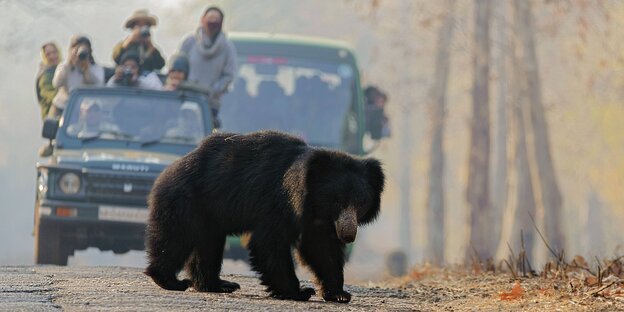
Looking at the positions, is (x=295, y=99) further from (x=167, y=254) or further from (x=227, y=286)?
(x=167, y=254)

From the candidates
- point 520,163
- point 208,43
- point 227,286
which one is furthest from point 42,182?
point 520,163

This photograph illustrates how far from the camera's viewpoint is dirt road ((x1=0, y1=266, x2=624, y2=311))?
8.99 metres

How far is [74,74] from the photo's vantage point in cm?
1783

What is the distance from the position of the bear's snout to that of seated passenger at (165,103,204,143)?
296 inches

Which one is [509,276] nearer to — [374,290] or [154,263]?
[374,290]

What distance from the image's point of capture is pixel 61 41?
90312 millimetres

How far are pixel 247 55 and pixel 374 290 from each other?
1301 centimetres

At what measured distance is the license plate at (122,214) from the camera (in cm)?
1564

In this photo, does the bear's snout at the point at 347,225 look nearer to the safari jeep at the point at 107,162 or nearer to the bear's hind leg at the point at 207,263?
the bear's hind leg at the point at 207,263

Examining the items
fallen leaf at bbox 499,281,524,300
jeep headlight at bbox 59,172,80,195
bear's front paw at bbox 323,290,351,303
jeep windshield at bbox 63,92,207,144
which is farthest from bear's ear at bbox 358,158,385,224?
jeep windshield at bbox 63,92,207,144

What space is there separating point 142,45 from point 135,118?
1598mm

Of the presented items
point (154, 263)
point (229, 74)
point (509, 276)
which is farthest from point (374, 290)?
point (229, 74)

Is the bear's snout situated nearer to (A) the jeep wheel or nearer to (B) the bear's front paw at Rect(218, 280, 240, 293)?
(B) the bear's front paw at Rect(218, 280, 240, 293)

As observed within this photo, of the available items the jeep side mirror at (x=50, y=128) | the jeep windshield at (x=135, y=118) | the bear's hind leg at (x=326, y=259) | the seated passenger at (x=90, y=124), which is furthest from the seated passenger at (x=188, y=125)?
the bear's hind leg at (x=326, y=259)
